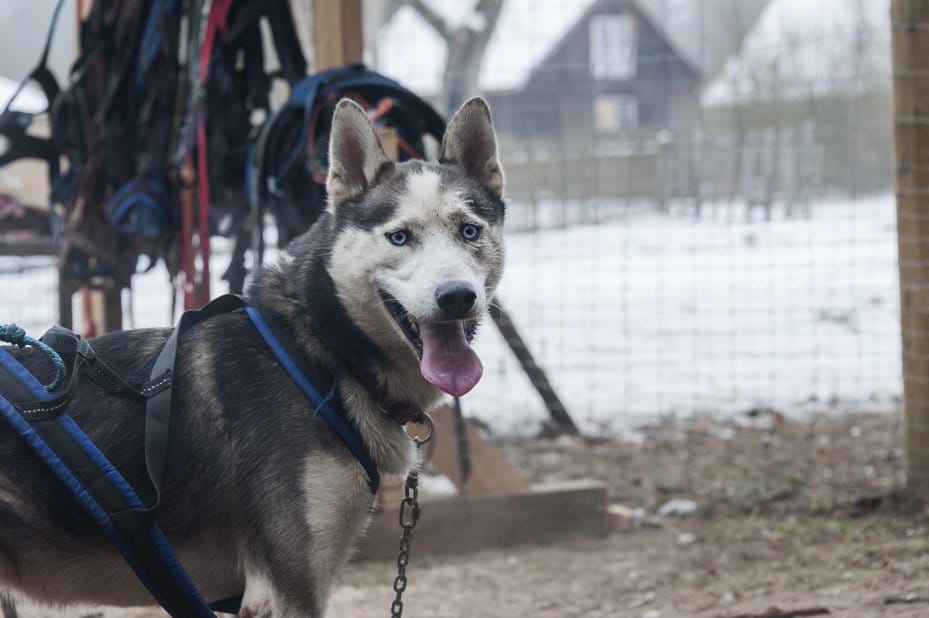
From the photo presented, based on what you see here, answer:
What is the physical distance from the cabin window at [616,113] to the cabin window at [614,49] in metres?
0.24

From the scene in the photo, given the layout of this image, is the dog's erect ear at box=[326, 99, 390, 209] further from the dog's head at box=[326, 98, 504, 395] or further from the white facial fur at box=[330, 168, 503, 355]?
the white facial fur at box=[330, 168, 503, 355]

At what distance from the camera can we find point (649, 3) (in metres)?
7.56

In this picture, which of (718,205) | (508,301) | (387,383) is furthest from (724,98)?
(387,383)

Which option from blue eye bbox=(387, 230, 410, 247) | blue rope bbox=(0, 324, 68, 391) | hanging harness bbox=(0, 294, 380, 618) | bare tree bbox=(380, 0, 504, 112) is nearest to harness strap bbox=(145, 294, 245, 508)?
hanging harness bbox=(0, 294, 380, 618)

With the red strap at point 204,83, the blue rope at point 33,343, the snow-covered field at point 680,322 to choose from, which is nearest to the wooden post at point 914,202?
the snow-covered field at point 680,322

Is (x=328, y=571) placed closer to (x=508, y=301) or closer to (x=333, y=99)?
(x=333, y=99)

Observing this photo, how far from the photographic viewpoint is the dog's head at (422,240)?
2338mm

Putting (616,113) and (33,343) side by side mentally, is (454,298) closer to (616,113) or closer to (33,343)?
(33,343)

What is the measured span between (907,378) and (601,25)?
4949mm

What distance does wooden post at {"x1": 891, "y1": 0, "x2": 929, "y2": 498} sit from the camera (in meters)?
4.45

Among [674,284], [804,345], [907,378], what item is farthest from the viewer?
[674,284]

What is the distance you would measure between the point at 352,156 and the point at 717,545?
2.80m

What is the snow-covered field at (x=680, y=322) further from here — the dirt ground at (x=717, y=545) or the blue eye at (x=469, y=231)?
the blue eye at (x=469, y=231)

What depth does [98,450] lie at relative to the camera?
7.09ft
